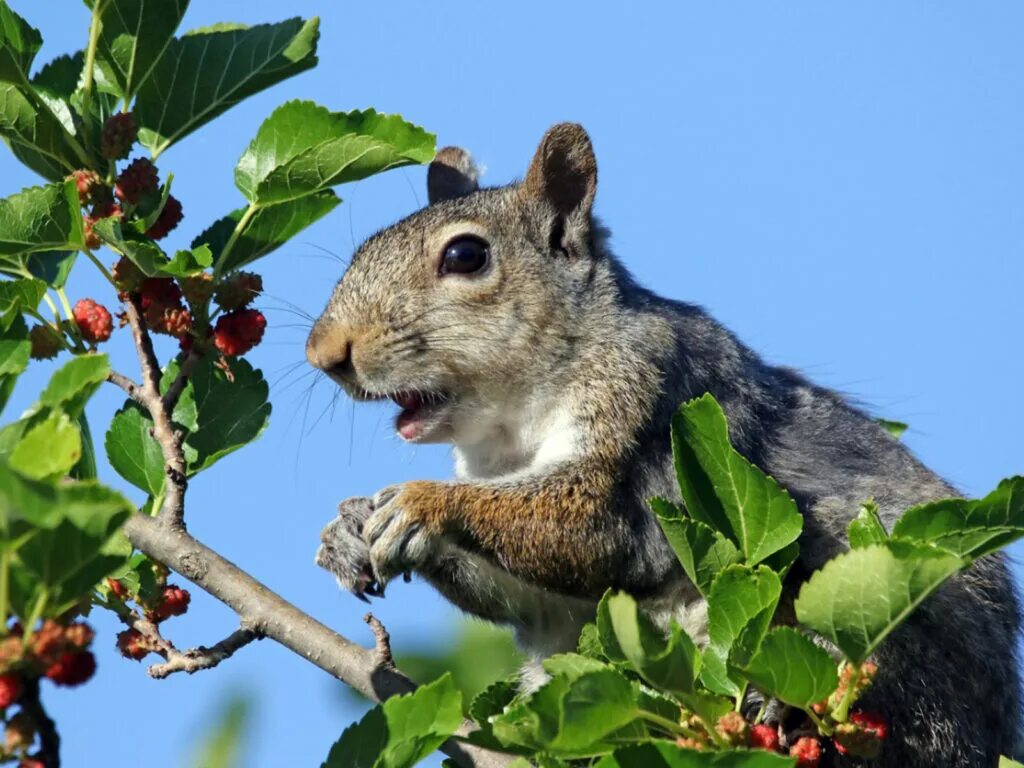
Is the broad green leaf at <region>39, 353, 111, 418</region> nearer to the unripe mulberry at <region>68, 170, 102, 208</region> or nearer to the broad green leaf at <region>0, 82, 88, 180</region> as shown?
the unripe mulberry at <region>68, 170, 102, 208</region>

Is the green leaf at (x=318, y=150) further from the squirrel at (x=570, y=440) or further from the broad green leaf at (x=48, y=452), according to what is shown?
the broad green leaf at (x=48, y=452)

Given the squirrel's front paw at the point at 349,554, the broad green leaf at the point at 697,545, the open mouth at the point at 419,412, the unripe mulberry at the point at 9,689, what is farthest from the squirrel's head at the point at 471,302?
the unripe mulberry at the point at 9,689

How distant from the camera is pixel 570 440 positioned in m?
4.73

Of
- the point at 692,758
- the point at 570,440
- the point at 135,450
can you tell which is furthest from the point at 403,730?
the point at 570,440

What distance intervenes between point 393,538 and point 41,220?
1.32 m

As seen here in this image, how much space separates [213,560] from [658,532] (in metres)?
1.56

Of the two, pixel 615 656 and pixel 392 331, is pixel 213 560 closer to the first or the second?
pixel 615 656

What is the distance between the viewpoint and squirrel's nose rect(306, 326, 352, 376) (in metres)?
4.70

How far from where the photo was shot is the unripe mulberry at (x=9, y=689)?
236 centimetres

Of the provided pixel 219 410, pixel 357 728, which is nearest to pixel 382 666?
pixel 357 728

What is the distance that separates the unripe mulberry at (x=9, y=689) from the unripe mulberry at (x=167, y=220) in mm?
1590

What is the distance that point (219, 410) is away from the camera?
3.89 meters

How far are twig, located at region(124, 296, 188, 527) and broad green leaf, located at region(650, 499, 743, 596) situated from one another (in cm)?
106

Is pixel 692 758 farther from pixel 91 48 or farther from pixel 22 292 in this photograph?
pixel 91 48
